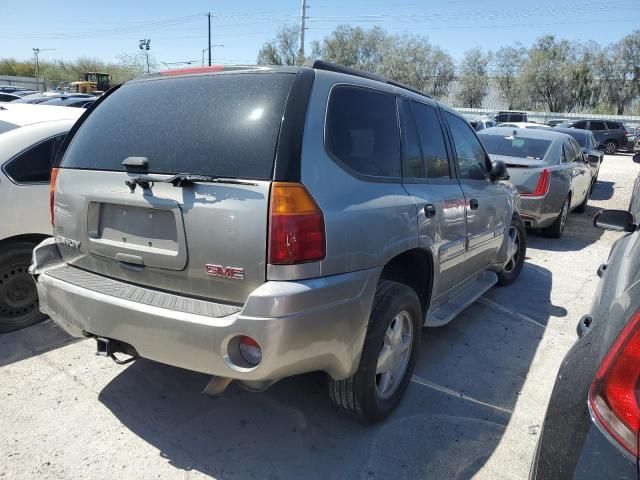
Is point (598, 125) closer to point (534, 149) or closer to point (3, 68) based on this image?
point (534, 149)

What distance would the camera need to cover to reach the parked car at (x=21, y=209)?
3.90 meters

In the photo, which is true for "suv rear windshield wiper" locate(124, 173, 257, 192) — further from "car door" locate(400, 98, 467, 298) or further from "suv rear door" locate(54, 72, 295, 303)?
"car door" locate(400, 98, 467, 298)

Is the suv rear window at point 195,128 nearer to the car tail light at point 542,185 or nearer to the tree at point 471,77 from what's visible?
the car tail light at point 542,185

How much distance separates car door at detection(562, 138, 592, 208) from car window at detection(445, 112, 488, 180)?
4.53 m

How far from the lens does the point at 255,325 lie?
2.13 metres

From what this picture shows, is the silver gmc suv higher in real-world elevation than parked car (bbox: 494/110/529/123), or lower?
lower

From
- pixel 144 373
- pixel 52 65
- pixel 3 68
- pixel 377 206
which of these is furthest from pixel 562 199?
pixel 3 68

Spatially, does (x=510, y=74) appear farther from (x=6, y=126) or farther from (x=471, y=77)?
(x=6, y=126)

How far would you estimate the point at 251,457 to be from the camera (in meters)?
2.62

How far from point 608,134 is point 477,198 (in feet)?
94.7

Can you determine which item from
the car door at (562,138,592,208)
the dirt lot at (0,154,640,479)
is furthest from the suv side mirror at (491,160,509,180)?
the car door at (562,138,592,208)

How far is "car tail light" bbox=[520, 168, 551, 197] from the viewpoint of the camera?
7.26m

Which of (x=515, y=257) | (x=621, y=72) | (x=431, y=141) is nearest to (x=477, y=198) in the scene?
(x=431, y=141)

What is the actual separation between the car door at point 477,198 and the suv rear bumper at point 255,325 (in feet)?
5.48
